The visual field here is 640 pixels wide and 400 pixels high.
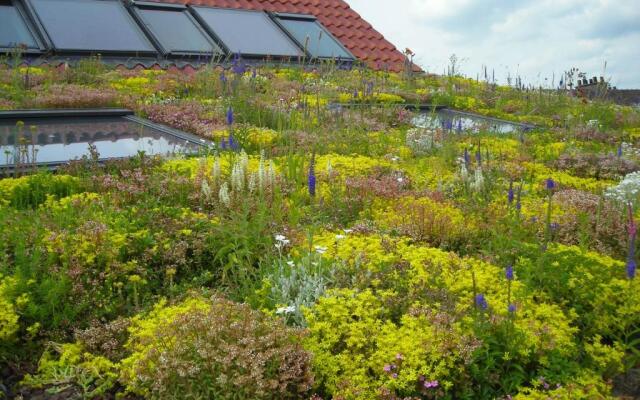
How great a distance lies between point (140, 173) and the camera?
563cm

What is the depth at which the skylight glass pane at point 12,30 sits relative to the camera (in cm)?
1111

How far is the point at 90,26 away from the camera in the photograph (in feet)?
40.3

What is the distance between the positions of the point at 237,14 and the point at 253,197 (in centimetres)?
1114

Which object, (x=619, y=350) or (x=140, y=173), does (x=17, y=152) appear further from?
(x=619, y=350)

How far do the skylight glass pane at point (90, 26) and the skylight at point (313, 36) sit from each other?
380cm

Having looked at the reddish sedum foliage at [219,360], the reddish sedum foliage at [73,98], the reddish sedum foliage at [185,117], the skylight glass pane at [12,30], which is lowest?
the reddish sedum foliage at [219,360]

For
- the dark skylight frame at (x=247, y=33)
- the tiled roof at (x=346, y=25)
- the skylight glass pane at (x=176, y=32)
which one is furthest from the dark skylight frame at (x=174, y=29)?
the tiled roof at (x=346, y=25)

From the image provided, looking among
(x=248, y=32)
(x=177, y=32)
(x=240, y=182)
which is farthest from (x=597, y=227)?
(x=248, y=32)

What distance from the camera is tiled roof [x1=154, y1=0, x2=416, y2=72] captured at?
16516 millimetres

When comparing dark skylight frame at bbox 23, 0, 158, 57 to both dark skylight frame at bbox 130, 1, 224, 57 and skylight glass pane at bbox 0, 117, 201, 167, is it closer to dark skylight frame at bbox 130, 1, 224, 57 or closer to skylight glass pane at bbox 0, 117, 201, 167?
dark skylight frame at bbox 130, 1, 224, 57

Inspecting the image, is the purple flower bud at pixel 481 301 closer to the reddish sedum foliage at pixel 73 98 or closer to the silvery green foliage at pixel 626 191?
the silvery green foliage at pixel 626 191

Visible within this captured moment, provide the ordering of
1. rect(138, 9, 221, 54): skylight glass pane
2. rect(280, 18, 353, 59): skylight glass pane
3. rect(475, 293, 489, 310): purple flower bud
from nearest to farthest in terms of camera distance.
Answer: rect(475, 293, 489, 310): purple flower bud
rect(138, 9, 221, 54): skylight glass pane
rect(280, 18, 353, 59): skylight glass pane

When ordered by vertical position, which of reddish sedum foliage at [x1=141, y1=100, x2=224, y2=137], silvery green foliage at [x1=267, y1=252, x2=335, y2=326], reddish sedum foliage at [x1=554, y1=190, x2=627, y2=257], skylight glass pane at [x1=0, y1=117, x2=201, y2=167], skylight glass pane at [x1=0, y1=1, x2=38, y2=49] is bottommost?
silvery green foliage at [x1=267, y1=252, x2=335, y2=326]

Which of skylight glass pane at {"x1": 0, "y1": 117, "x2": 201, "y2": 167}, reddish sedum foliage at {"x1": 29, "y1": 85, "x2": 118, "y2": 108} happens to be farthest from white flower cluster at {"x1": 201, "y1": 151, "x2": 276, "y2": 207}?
reddish sedum foliage at {"x1": 29, "y1": 85, "x2": 118, "y2": 108}
